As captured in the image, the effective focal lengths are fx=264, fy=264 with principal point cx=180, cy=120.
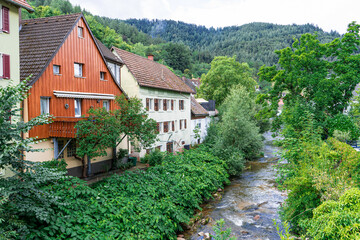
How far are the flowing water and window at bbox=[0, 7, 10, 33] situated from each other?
1385cm

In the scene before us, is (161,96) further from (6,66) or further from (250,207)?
(6,66)

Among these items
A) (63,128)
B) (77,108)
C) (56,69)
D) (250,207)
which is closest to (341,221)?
(250,207)

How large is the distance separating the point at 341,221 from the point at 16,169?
842 cm

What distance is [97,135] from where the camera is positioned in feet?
51.1

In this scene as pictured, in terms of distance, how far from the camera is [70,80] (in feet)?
57.1

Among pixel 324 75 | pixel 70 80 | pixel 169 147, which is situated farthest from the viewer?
pixel 169 147

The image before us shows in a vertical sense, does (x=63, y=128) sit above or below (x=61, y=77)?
below

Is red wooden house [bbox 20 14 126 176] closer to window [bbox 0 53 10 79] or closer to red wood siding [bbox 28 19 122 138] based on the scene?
red wood siding [bbox 28 19 122 138]

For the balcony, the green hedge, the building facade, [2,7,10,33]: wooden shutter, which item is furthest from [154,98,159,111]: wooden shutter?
[2,7,10,33]: wooden shutter

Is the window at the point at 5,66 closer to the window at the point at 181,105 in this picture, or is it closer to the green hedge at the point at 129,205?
the green hedge at the point at 129,205

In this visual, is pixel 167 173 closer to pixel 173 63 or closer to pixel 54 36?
pixel 54 36

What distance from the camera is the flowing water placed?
46.2ft

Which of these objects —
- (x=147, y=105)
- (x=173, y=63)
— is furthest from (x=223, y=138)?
(x=173, y=63)

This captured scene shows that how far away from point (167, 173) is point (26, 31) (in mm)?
13801
